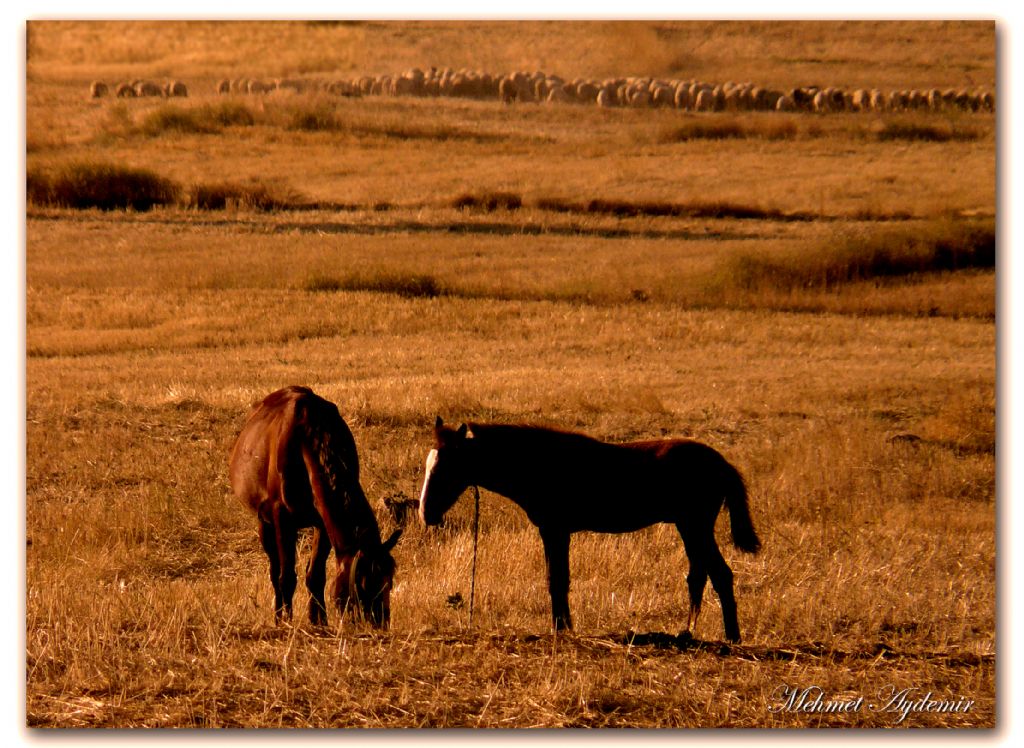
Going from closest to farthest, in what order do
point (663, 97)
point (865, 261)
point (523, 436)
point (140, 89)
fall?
point (523, 436) → point (865, 261) → point (140, 89) → point (663, 97)

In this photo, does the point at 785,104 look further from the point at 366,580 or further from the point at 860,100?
the point at 366,580

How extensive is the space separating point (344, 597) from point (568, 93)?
2304 cm

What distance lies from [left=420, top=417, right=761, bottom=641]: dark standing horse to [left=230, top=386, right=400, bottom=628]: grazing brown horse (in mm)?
517

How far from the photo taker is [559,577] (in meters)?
7.83

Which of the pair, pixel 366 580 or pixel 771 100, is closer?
pixel 366 580

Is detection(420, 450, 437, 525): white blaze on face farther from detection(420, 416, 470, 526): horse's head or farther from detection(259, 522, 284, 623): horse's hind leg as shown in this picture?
detection(259, 522, 284, 623): horse's hind leg

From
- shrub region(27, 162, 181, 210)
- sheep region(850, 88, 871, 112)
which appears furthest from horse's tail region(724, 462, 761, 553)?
shrub region(27, 162, 181, 210)

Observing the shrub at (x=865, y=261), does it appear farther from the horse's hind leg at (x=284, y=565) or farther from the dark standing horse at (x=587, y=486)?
the horse's hind leg at (x=284, y=565)

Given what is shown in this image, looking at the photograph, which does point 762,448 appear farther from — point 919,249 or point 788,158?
point 788,158

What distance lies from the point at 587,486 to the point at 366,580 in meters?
1.48

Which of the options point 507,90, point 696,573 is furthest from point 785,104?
point 696,573

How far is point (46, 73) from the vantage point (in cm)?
2031

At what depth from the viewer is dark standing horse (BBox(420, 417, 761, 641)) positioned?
7.50 meters

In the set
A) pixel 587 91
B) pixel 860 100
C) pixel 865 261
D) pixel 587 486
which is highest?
pixel 587 91
